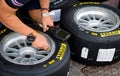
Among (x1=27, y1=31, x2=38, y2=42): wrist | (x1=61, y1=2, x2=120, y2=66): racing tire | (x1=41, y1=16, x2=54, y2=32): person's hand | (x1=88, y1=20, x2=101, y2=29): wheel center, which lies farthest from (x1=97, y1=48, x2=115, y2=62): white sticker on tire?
(x1=27, y1=31, x2=38, y2=42): wrist

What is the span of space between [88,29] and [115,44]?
0.20 metres

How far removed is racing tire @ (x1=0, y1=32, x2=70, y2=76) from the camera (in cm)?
165

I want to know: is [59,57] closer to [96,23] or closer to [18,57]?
[18,57]

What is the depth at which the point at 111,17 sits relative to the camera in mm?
2170

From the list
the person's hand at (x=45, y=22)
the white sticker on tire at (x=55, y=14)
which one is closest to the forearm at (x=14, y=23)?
the person's hand at (x=45, y=22)

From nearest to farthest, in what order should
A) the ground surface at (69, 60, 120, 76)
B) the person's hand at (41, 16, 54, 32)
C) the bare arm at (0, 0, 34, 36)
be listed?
1. the bare arm at (0, 0, 34, 36)
2. the person's hand at (41, 16, 54, 32)
3. the ground surface at (69, 60, 120, 76)

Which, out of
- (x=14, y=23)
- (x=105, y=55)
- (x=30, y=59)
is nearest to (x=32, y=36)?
Result: (x=14, y=23)

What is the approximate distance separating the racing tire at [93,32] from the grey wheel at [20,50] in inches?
8.5

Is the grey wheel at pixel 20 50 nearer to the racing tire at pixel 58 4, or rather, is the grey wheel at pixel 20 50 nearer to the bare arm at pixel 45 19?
the bare arm at pixel 45 19

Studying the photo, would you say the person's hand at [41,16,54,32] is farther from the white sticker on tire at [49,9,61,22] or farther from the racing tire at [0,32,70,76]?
the white sticker on tire at [49,9,61,22]

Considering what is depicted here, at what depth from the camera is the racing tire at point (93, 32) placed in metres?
1.93

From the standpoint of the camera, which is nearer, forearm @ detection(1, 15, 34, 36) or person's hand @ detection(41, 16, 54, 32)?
forearm @ detection(1, 15, 34, 36)

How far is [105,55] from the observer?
1979 millimetres

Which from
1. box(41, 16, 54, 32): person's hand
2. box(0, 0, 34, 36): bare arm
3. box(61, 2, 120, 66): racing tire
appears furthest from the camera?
box(61, 2, 120, 66): racing tire
